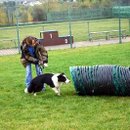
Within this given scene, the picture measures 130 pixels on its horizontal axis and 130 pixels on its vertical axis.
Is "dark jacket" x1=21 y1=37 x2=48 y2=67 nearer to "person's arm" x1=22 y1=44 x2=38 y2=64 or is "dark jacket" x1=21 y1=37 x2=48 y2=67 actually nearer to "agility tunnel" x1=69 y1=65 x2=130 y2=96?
"person's arm" x1=22 y1=44 x2=38 y2=64

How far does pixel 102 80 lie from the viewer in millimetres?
9852

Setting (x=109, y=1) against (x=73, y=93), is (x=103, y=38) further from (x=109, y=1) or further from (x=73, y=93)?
(x=73, y=93)

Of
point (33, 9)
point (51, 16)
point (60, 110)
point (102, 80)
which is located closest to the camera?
point (60, 110)

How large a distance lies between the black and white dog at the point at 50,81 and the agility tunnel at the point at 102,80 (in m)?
0.32

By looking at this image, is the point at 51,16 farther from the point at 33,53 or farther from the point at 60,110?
the point at 60,110

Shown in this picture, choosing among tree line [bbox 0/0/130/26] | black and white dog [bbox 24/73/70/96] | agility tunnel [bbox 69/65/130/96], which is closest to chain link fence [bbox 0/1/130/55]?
tree line [bbox 0/0/130/26]

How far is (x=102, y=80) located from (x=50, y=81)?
133cm

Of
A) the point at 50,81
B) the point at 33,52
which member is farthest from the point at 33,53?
the point at 50,81

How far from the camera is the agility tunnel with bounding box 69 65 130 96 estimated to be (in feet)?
31.9

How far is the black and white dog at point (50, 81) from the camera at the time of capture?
10258 millimetres

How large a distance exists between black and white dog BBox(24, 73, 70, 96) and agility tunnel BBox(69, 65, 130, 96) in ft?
1.04

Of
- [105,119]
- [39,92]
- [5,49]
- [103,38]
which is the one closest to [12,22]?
[5,49]

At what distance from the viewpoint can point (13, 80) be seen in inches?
531

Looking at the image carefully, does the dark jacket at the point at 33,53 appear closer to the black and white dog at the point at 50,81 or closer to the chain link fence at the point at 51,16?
the black and white dog at the point at 50,81
